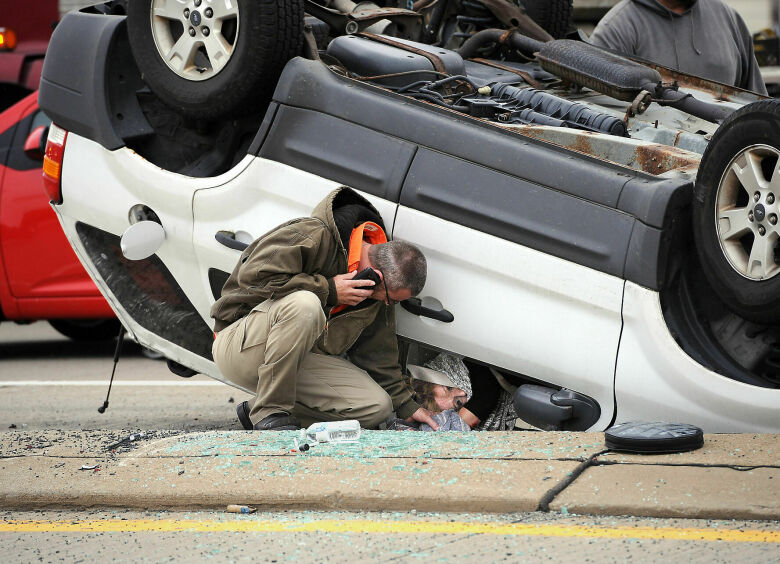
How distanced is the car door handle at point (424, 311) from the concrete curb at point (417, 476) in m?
0.46

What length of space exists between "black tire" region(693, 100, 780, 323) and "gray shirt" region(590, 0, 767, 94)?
7.02 ft

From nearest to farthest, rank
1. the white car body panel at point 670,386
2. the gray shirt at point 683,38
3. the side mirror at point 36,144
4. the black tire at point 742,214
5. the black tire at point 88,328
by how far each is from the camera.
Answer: the black tire at point 742,214, the white car body panel at point 670,386, the gray shirt at point 683,38, the side mirror at point 36,144, the black tire at point 88,328

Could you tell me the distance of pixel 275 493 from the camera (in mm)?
3557

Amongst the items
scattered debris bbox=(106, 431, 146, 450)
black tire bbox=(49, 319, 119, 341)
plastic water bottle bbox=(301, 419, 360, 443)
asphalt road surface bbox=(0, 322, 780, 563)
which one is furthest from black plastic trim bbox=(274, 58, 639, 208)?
black tire bbox=(49, 319, 119, 341)

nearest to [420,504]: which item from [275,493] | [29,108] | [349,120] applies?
[275,493]

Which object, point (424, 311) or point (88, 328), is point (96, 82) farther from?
point (88, 328)

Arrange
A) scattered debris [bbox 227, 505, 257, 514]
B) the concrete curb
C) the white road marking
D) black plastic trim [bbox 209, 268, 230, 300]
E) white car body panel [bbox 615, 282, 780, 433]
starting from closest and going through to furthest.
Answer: the concrete curb → scattered debris [bbox 227, 505, 257, 514] → white car body panel [bbox 615, 282, 780, 433] → black plastic trim [bbox 209, 268, 230, 300] → the white road marking

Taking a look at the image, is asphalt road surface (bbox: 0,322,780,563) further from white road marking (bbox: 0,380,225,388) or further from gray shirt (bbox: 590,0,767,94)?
white road marking (bbox: 0,380,225,388)

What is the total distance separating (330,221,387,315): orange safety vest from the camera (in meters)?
4.45

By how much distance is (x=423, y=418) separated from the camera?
15.7 ft

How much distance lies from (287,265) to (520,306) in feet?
2.91

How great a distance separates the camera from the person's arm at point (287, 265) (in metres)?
4.44

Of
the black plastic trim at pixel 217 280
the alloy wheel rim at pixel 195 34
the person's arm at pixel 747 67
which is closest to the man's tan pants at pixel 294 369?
the black plastic trim at pixel 217 280

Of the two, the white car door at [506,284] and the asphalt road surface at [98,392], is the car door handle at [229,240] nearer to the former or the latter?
the white car door at [506,284]
